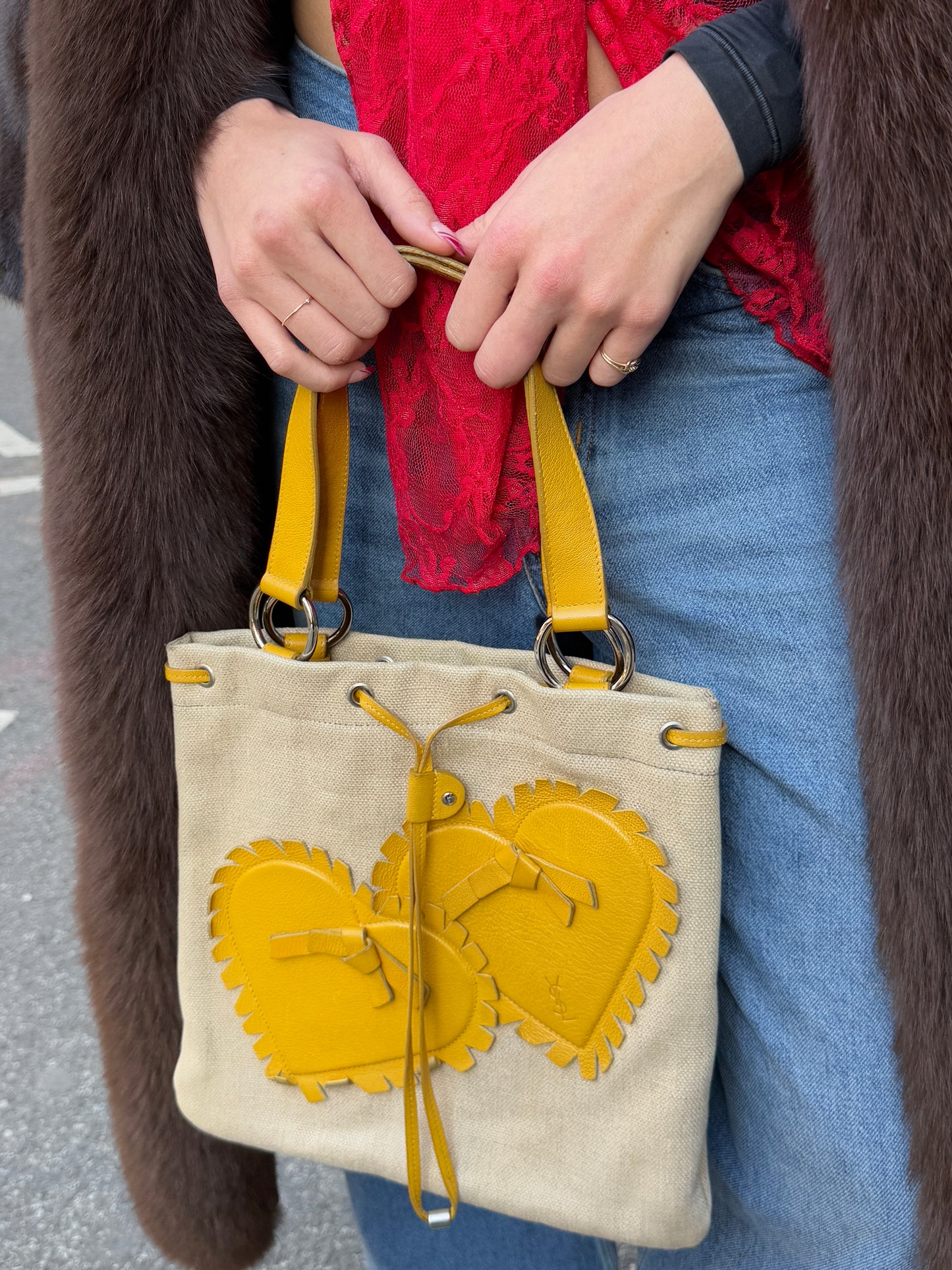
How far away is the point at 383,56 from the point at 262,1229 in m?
1.02

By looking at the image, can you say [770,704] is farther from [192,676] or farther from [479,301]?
[192,676]

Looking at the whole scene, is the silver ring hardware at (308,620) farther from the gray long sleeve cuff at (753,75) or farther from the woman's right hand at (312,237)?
the gray long sleeve cuff at (753,75)

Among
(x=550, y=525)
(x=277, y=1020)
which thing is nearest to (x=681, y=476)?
(x=550, y=525)

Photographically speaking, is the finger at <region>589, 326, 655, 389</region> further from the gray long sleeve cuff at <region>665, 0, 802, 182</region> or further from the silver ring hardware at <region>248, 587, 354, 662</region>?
the silver ring hardware at <region>248, 587, 354, 662</region>

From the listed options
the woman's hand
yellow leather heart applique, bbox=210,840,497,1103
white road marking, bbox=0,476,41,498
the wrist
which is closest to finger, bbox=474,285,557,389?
the woman's hand

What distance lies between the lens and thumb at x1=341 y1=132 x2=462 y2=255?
0.65m

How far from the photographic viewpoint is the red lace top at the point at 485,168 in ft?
2.05

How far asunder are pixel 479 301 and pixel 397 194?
99mm

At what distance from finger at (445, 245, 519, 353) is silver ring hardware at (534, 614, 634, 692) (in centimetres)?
19

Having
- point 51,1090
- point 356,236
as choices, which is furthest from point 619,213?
point 51,1090

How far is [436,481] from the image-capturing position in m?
0.72

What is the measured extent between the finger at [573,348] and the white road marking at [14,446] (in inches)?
135

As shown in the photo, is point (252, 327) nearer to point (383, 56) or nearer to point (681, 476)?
point (383, 56)

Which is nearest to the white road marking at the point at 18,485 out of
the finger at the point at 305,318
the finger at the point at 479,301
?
the finger at the point at 305,318
